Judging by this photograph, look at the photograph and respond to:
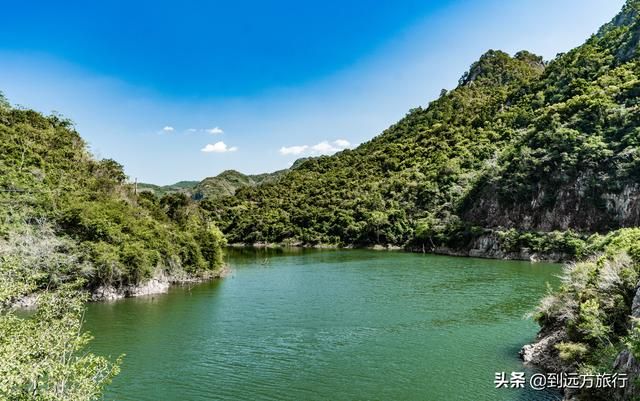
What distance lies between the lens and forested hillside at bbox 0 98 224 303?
47406mm

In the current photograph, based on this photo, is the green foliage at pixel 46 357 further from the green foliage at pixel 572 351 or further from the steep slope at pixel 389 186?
the steep slope at pixel 389 186

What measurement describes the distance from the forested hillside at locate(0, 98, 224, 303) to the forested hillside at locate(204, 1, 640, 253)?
6617cm

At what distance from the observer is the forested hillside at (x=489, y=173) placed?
312ft

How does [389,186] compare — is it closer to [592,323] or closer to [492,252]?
[492,252]

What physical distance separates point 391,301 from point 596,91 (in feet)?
304

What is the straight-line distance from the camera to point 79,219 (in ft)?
169

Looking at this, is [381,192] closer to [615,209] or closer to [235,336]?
[615,209]

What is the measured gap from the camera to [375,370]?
1105 inches

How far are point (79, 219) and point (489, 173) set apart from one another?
95.6 m

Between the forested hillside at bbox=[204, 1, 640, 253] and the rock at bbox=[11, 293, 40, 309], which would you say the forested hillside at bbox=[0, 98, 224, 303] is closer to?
the rock at bbox=[11, 293, 40, 309]

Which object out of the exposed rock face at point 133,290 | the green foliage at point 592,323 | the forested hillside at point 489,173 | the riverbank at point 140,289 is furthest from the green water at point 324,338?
the forested hillside at point 489,173

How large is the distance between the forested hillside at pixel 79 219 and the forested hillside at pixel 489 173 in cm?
6617

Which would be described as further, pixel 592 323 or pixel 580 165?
pixel 580 165

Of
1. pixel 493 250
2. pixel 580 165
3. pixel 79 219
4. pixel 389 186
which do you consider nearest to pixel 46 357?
pixel 79 219
